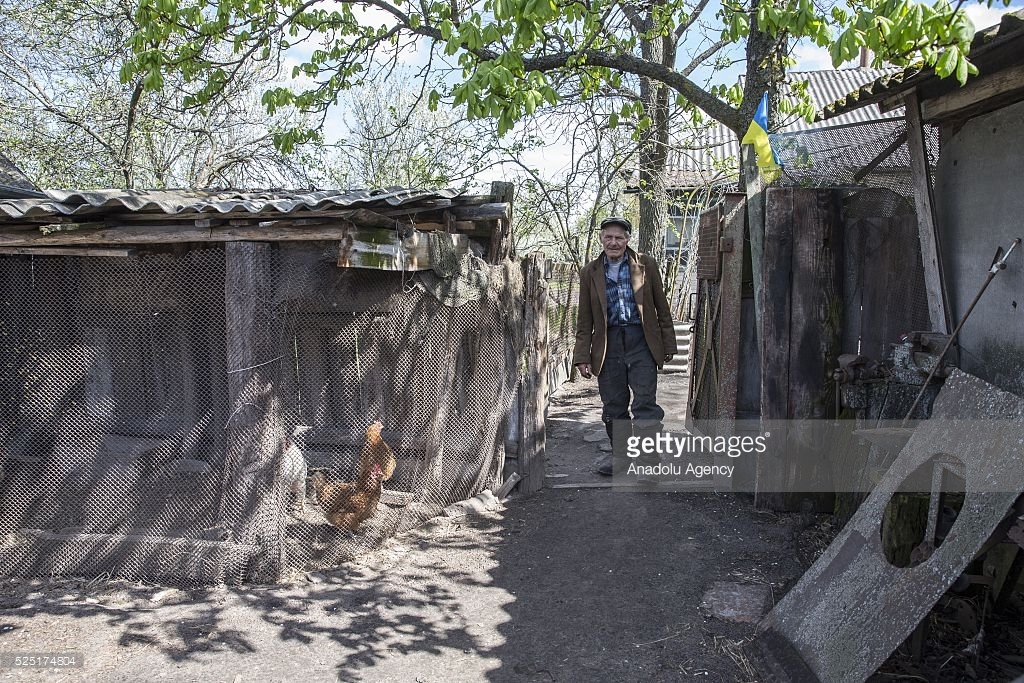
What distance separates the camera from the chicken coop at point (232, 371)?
450 cm

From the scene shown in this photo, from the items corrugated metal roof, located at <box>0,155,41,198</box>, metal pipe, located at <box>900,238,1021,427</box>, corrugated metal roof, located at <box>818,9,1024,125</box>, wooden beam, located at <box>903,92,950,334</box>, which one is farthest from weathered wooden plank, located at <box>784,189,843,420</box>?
corrugated metal roof, located at <box>0,155,41,198</box>

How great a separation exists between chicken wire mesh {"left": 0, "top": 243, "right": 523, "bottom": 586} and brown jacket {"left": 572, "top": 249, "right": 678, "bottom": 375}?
57cm

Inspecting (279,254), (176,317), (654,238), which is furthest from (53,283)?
(654,238)

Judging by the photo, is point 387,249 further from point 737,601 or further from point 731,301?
point 737,601

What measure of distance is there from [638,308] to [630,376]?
0.59 m

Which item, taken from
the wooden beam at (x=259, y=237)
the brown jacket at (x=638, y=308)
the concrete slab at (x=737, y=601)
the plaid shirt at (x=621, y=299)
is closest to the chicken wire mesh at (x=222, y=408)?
the wooden beam at (x=259, y=237)

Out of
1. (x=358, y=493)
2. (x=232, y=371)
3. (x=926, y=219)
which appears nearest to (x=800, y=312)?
(x=926, y=219)

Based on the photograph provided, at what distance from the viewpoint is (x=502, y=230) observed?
606 cm

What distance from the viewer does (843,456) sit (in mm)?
4910

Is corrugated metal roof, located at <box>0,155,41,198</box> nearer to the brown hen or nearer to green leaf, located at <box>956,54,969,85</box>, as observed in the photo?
the brown hen

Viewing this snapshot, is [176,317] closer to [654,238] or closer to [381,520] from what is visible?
[381,520]

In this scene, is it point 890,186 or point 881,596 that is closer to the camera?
point 881,596

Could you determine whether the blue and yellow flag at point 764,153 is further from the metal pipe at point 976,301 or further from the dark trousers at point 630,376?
the metal pipe at point 976,301

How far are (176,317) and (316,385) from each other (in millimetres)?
1436
